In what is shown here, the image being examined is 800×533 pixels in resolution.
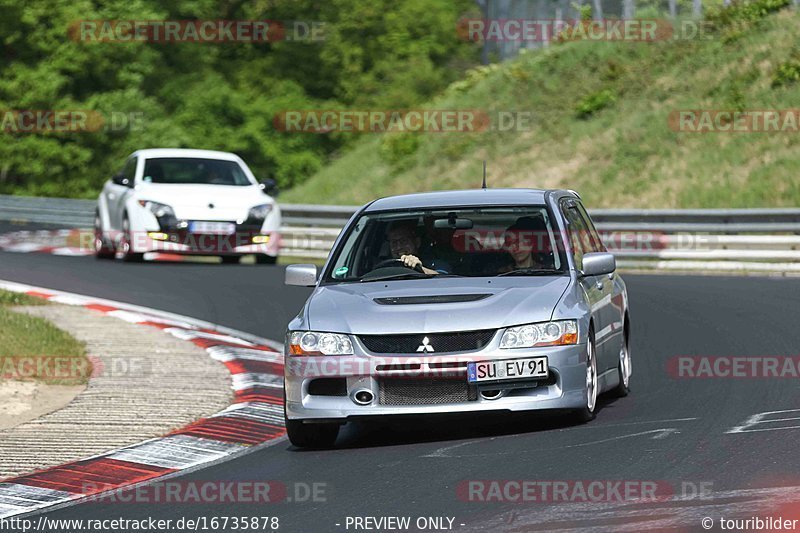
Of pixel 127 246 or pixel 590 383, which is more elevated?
pixel 590 383

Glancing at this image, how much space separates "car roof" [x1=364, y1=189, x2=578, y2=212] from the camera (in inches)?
421

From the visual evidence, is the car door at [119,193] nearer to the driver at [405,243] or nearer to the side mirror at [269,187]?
the side mirror at [269,187]

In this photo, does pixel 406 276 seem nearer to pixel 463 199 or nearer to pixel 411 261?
pixel 411 261

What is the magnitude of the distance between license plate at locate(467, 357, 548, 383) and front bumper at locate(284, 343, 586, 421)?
0.10 feet

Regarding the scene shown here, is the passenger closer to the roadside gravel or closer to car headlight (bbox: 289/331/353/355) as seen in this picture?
car headlight (bbox: 289/331/353/355)

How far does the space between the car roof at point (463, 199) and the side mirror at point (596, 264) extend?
2.19ft

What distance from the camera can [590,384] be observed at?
9852 mm

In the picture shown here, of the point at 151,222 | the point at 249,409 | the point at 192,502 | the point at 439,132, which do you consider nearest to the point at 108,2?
the point at 439,132

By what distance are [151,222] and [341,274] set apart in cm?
1311

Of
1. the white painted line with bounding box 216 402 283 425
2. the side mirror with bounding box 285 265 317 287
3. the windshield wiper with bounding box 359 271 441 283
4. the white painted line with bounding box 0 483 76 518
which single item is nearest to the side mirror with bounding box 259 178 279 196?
the white painted line with bounding box 216 402 283 425

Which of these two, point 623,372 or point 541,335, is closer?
point 541,335

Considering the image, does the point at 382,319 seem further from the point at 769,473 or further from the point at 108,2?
the point at 108,2

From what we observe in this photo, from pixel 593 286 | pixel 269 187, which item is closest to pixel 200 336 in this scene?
pixel 593 286

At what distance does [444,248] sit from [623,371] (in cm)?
178
